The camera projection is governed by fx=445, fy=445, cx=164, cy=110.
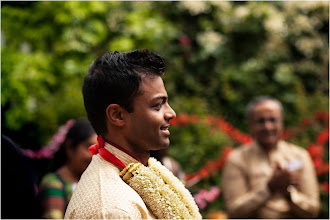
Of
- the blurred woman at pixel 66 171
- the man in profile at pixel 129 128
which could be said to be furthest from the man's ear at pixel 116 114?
the blurred woman at pixel 66 171

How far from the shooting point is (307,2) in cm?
803

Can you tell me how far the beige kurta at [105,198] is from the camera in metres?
1.60

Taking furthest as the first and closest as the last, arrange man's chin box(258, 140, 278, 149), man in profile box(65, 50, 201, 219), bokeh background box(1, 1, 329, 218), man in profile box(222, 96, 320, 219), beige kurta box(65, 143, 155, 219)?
bokeh background box(1, 1, 329, 218) → man's chin box(258, 140, 278, 149) → man in profile box(222, 96, 320, 219) → man in profile box(65, 50, 201, 219) → beige kurta box(65, 143, 155, 219)

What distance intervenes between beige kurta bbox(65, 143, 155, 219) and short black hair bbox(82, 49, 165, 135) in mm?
188

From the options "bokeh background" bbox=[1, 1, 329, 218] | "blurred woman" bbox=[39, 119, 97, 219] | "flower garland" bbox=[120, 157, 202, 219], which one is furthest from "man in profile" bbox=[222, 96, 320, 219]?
"flower garland" bbox=[120, 157, 202, 219]

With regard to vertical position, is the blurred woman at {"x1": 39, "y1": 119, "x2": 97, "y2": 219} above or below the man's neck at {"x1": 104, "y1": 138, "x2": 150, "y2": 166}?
below

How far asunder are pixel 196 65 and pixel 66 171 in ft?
17.2

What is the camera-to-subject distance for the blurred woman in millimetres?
3057

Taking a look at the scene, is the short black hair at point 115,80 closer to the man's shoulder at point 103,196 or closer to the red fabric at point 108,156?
the red fabric at point 108,156

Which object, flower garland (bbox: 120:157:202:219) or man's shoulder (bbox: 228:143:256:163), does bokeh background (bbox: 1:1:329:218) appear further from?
flower garland (bbox: 120:157:202:219)

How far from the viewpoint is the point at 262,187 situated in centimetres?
435

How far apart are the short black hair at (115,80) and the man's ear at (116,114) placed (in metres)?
0.02

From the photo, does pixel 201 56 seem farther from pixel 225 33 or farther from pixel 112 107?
pixel 112 107

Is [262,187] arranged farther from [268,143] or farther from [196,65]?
[196,65]
